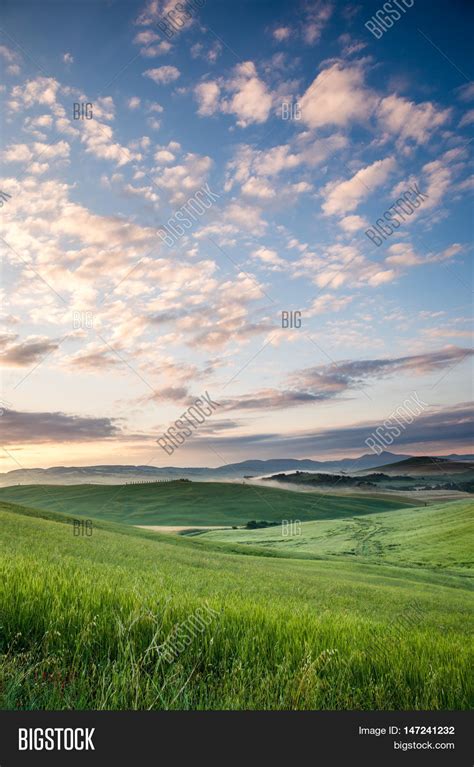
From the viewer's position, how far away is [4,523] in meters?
28.9

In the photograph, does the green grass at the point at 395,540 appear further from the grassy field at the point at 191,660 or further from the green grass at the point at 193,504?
the green grass at the point at 193,504

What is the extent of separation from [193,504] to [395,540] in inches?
4599

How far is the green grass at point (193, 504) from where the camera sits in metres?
159

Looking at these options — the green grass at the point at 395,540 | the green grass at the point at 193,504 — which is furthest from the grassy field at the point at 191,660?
the green grass at the point at 193,504

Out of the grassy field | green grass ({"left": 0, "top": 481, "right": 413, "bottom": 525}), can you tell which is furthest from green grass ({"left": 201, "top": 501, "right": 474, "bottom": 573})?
green grass ({"left": 0, "top": 481, "right": 413, "bottom": 525})

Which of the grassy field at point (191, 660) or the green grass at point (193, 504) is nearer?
the grassy field at point (191, 660)

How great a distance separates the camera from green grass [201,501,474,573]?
55.9 metres

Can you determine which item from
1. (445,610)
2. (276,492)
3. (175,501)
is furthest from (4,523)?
(276,492)

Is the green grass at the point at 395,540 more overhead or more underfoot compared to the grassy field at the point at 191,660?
more underfoot

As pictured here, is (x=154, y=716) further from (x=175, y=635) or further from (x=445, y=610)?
(x=445, y=610)

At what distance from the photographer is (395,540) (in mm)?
70500

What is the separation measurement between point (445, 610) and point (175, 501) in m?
167

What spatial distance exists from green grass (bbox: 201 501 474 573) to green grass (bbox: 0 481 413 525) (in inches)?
2140

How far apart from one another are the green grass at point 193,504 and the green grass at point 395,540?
54363 millimetres
